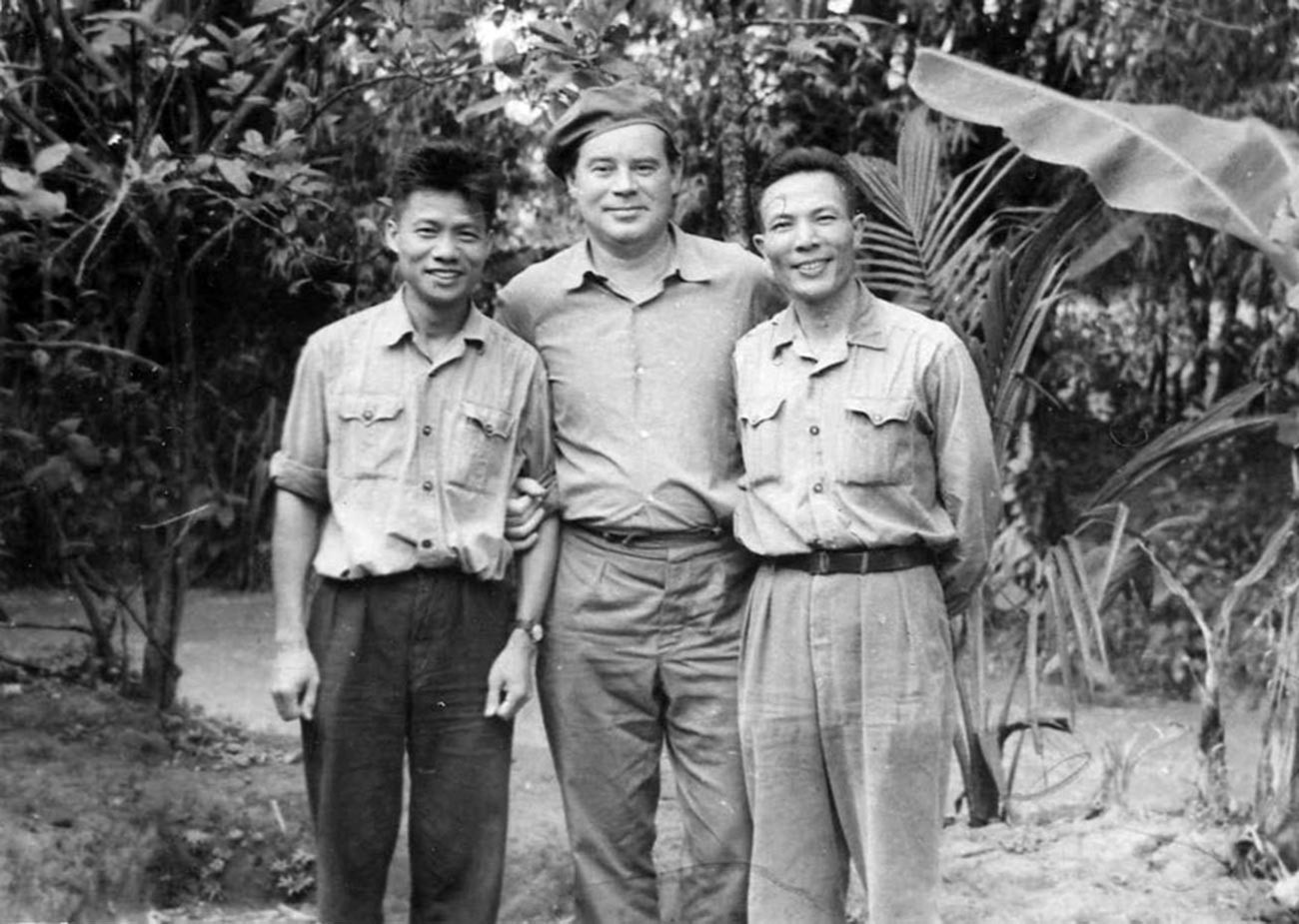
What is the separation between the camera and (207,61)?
14.0ft

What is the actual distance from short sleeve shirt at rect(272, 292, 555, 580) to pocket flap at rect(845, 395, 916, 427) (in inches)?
26.4

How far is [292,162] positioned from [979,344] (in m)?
1.91

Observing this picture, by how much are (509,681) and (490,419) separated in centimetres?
52

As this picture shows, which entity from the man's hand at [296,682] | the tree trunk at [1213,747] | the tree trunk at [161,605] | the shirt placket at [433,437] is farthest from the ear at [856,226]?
the tree trunk at [161,605]

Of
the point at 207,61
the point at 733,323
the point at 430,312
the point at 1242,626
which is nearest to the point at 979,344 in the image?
the point at 733,323

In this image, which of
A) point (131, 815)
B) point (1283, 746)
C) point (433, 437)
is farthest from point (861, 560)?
point (131, 815)

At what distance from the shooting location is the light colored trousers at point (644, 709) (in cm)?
338

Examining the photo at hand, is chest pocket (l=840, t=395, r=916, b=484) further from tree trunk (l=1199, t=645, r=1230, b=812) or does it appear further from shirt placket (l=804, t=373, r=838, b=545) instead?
tree trunk (l=1199, t=645, r=1230, b=812)

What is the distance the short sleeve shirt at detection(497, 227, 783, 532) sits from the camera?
11.1 feet

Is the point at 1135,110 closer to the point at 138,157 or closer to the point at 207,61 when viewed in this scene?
the point at 207,61

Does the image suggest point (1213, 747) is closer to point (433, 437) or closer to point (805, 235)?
point (805, 235)

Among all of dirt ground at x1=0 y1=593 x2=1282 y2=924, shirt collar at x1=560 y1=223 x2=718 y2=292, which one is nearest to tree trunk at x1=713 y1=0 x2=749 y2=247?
Answer: shirt collar at x1=560 y1=223 x2=718 y2=292

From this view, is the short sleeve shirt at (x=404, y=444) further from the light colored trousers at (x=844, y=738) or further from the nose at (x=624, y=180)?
the light colored trousers at (x=844, y=738)

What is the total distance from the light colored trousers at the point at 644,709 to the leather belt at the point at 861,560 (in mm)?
250
